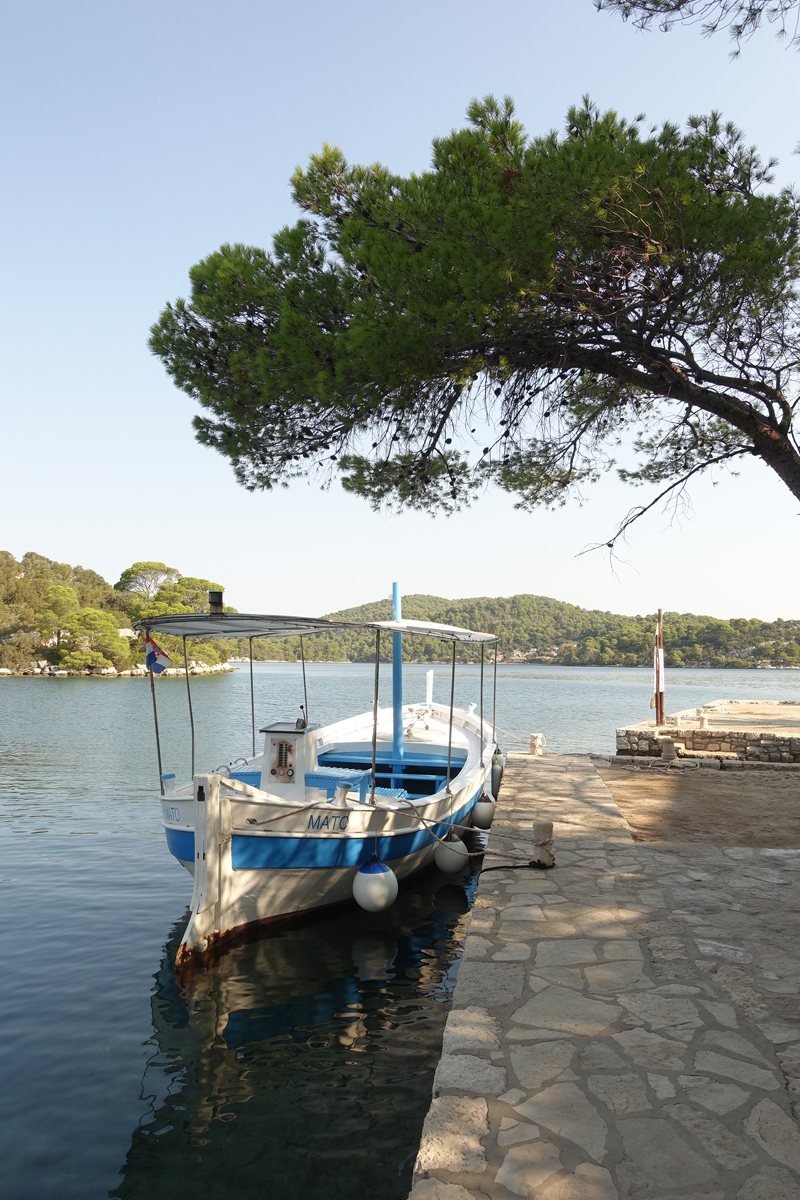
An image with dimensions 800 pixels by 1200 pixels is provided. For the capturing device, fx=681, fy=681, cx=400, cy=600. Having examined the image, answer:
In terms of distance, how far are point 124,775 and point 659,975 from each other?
13.6m

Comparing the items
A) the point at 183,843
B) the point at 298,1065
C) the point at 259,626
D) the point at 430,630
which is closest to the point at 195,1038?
the point at 298,1065

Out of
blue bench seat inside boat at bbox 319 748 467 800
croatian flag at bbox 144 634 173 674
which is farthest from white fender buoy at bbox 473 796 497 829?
croatian flag at bbox 144 634 173 674

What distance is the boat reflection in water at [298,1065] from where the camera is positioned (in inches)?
124

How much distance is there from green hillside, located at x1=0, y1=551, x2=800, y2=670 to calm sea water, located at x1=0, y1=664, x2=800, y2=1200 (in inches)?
1425

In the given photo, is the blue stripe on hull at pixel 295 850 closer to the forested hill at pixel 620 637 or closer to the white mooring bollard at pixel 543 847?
the white mooring bollard at pixel 543 847

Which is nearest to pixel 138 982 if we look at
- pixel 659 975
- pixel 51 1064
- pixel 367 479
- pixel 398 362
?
pixel 51 1064

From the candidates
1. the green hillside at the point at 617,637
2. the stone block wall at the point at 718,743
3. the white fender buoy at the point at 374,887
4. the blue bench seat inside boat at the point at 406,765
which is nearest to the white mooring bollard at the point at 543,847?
the white fender buoy at the point at 374,887

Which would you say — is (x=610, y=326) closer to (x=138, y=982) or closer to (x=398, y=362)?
(x=398, y=362)

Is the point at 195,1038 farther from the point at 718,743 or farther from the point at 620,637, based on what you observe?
the point at 620,637

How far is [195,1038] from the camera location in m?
4.45

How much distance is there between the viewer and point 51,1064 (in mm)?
4156

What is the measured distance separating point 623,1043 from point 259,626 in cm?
502

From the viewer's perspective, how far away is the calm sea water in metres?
3.23

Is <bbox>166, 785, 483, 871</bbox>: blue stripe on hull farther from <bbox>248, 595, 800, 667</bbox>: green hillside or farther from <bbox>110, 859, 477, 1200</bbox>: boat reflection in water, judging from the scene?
<bbox>248, 595, 800, 667</bbox>: green hillside
